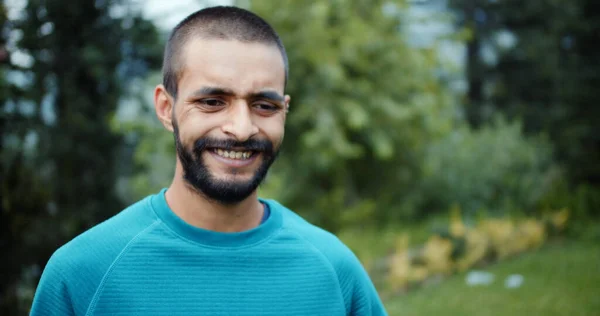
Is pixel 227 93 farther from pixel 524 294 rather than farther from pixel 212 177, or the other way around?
pixel 524 294

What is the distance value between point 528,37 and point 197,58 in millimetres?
20410

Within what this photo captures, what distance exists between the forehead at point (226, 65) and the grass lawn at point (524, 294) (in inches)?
211

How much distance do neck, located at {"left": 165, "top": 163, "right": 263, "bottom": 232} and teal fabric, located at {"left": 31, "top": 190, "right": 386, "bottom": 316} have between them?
4 centimetres

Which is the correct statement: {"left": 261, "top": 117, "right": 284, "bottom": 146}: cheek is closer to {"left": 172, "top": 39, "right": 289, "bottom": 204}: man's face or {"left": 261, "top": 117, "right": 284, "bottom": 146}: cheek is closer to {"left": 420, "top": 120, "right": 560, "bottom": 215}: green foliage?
{"left": 172, "top": 39, "right": 289, "bottom": 204}: man's face

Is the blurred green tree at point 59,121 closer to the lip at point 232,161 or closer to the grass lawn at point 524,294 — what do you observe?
the lip at point 232,161

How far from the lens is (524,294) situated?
7.22m

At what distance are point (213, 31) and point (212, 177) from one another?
1.48 feet

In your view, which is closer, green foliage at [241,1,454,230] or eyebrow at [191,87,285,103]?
eyebrow at [191,87,285,103]

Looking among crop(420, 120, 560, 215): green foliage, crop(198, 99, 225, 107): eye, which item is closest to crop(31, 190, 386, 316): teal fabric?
crop(198, 99, 225, 107): eye

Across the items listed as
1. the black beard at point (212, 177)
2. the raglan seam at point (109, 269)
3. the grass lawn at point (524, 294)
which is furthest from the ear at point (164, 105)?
the grass lawn at point (524, 294)

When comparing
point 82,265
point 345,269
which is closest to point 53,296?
point 82,265

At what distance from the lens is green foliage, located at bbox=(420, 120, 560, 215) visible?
11.9 m

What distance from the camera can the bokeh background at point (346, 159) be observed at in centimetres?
566

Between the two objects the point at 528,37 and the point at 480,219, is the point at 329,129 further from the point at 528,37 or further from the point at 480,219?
the point at 528,37
